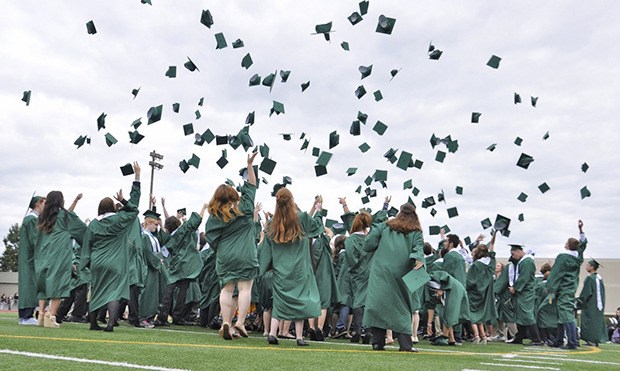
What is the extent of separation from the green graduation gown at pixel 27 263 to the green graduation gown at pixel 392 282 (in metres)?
4.72

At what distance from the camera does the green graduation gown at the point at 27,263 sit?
8.59m

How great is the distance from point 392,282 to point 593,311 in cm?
750

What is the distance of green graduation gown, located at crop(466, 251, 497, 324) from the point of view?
1262cm

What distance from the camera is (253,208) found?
7996 millimetres

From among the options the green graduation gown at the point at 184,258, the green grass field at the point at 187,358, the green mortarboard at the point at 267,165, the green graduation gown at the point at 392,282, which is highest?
the green mortarboard at the point at 267,165

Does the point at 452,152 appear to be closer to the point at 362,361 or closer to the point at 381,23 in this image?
the point at 381,23

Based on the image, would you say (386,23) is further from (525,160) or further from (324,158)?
(525,160)

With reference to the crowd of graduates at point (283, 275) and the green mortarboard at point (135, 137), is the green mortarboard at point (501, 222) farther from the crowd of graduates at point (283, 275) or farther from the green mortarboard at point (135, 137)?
the green mortarboard at point (135, 137)

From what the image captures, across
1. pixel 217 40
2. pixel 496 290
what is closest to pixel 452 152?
pixel 496 290

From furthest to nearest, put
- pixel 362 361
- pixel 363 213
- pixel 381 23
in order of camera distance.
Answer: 1. pixel 381 23
2. pixel 363 213
3. pixel 362 361

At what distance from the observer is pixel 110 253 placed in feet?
26.7

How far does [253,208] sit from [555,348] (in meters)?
6.41

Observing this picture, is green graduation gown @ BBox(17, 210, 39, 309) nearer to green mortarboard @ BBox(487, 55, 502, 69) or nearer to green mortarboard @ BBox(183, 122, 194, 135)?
green mortarboard @ BBox(183, 122, 194, 135)

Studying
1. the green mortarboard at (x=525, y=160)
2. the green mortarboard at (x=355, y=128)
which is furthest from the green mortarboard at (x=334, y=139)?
the green mortarboard at (x=525, y=160)
